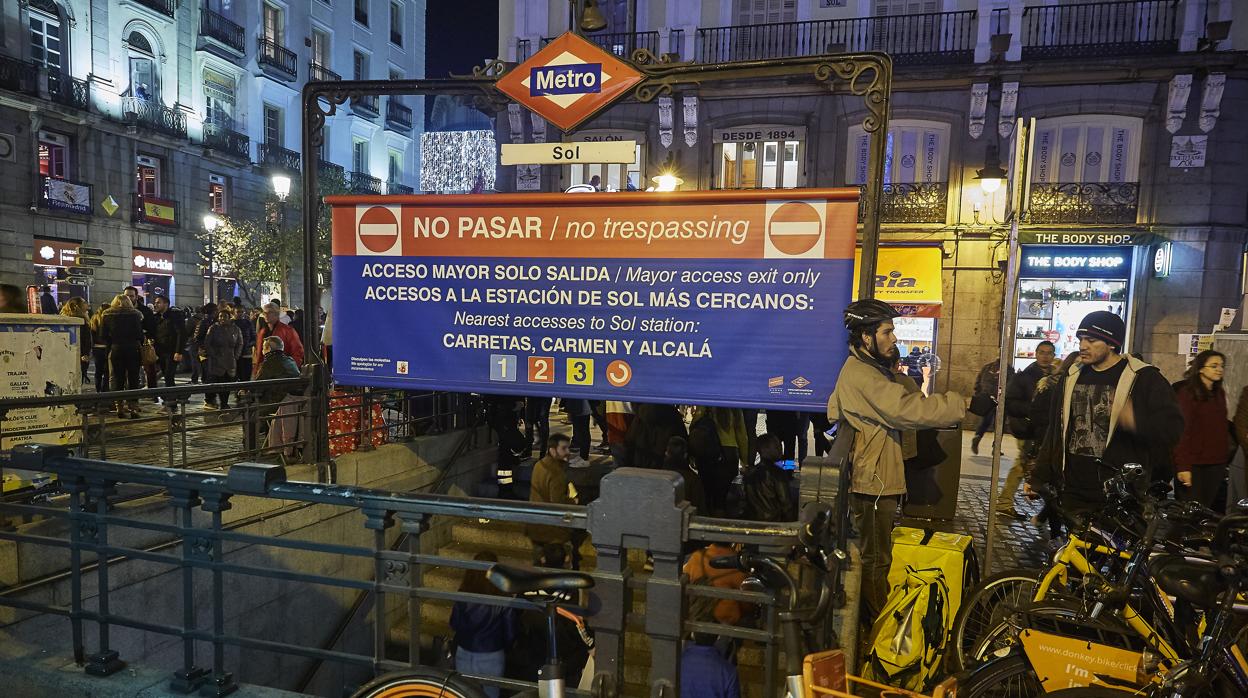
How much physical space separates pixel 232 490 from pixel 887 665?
4436mm

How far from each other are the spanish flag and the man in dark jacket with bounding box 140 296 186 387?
53.0ft

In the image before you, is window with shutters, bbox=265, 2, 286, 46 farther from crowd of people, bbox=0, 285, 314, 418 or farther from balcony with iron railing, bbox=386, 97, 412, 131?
crowd of people, bbox=0, 285, 314, 418

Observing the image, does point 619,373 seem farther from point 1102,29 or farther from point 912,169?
point 1102,29

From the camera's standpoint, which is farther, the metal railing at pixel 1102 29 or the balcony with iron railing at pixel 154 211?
the balcony with iron railing at pixel 154 211

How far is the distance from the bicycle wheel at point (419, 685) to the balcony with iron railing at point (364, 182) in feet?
124

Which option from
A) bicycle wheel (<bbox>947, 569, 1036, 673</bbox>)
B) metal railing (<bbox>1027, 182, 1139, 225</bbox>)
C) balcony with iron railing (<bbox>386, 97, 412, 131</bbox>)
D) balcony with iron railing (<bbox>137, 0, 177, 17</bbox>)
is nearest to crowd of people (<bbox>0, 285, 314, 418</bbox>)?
bicycle wheel (<bbox>947, 569, 1036, 673</bbox>)

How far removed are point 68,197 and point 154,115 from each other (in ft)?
16.5

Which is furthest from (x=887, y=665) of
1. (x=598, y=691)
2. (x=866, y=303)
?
(x=598, y=691)

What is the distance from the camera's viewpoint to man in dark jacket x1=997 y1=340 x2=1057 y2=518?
8.81 m

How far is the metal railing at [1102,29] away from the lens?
1644cm

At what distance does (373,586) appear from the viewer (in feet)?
9.95

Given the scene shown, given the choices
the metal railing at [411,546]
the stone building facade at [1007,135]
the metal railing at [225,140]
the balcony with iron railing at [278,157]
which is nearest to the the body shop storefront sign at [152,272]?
the metal railing at [225,140]

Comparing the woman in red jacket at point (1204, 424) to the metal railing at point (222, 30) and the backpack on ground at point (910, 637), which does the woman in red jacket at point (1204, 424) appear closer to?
the backpack on ground at point (910, 637)

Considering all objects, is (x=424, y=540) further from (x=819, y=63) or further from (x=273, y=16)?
(x=273, y=16)
